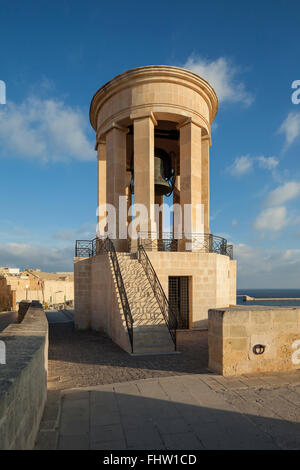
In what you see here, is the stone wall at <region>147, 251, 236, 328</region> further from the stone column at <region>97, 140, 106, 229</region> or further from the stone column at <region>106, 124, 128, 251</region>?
the stone column at <region>97, 140, 106, 229</region>

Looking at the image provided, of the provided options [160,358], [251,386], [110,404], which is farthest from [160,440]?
[160,358]

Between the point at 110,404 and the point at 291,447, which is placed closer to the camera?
the point at 291,447

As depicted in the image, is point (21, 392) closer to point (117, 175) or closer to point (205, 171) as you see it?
point (117, 175)

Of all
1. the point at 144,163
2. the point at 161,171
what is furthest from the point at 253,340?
the point at 161,171

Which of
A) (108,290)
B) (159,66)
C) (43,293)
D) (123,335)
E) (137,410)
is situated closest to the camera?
(137,410)

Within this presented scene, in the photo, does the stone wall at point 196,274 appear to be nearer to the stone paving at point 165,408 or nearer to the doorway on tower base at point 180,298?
the doorway on tower base at point 180,298

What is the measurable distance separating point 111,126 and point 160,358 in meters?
12.0

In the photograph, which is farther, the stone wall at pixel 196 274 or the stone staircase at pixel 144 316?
the stone wall at pixel 196 274

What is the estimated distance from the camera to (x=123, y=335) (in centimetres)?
889

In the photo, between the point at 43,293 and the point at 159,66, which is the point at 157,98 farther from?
the point at 43,293

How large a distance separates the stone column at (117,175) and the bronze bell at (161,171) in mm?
1799

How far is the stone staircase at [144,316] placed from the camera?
8.29 m

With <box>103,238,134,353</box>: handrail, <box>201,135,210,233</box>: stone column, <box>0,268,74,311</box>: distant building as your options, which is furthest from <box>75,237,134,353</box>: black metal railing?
<box>0,268,74,311</box>: distant building

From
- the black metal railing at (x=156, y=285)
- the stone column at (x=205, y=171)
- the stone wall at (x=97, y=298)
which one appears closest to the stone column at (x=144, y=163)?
the black metal railing at (x=156, y=285)
